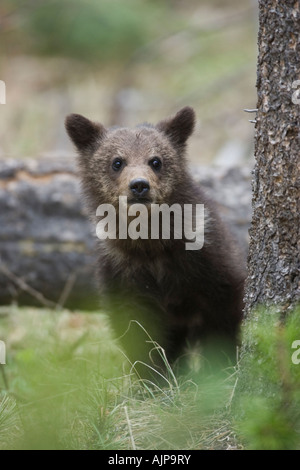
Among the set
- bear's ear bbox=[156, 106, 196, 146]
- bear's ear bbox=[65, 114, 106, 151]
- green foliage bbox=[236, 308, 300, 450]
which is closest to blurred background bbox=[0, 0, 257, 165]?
bear's ear bbox=[156, 106, 196, 146]

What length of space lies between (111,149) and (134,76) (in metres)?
9.69

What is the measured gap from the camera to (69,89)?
568 inches

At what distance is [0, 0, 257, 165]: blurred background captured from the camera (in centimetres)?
1247

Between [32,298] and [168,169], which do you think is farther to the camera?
[32,298]

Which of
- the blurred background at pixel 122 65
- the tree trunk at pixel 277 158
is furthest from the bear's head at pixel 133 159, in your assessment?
the blurred background at pixel 122 65

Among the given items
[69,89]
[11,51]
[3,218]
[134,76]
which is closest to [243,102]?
[134,76]

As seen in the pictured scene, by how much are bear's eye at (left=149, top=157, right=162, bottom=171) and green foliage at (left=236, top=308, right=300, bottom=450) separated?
1.64 m

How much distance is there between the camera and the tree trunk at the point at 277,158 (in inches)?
132

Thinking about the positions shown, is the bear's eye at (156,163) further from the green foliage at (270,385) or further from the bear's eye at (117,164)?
the green foliage at (270,385)

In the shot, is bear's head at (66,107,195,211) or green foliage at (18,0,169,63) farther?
green foliage at (18,0,169,63)

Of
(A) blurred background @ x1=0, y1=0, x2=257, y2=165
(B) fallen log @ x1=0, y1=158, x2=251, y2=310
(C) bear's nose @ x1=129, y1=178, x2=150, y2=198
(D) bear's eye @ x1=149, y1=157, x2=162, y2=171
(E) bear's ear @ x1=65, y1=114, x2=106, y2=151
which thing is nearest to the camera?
(C) bear's nose @ x1=129, y1=178, x2=150, y2=198

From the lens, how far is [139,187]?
15.3 ft

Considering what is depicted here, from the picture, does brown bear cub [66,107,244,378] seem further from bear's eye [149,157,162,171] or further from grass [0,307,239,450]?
grass [0,307,239,450]
